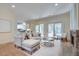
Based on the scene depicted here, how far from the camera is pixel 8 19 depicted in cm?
230

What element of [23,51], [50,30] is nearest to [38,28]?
[50,30]

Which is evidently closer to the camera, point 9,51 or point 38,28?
point 9,51

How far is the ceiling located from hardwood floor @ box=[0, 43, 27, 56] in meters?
0.53

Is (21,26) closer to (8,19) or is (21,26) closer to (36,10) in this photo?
(8,19)

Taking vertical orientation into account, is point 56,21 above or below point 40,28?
above

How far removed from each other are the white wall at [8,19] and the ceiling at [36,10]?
76mm

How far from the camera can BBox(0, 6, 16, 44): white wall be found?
225 centimetres

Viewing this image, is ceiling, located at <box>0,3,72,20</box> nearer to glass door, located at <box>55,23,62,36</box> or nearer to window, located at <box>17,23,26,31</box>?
window, located at <box>17,23,26,31</box>

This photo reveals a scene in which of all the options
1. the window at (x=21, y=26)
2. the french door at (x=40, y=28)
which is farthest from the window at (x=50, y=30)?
the window at (x=21, y=26)

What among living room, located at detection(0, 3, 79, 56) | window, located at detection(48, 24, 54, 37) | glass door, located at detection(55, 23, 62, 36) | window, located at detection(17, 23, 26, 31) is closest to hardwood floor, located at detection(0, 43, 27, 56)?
living room, located at detection(0, 3, 79, 56)

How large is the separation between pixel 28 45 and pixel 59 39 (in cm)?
58

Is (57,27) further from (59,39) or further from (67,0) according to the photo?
(67,0)

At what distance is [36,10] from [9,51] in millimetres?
871

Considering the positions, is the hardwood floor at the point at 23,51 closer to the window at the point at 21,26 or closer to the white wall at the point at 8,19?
the white wall at the point at 8,19
